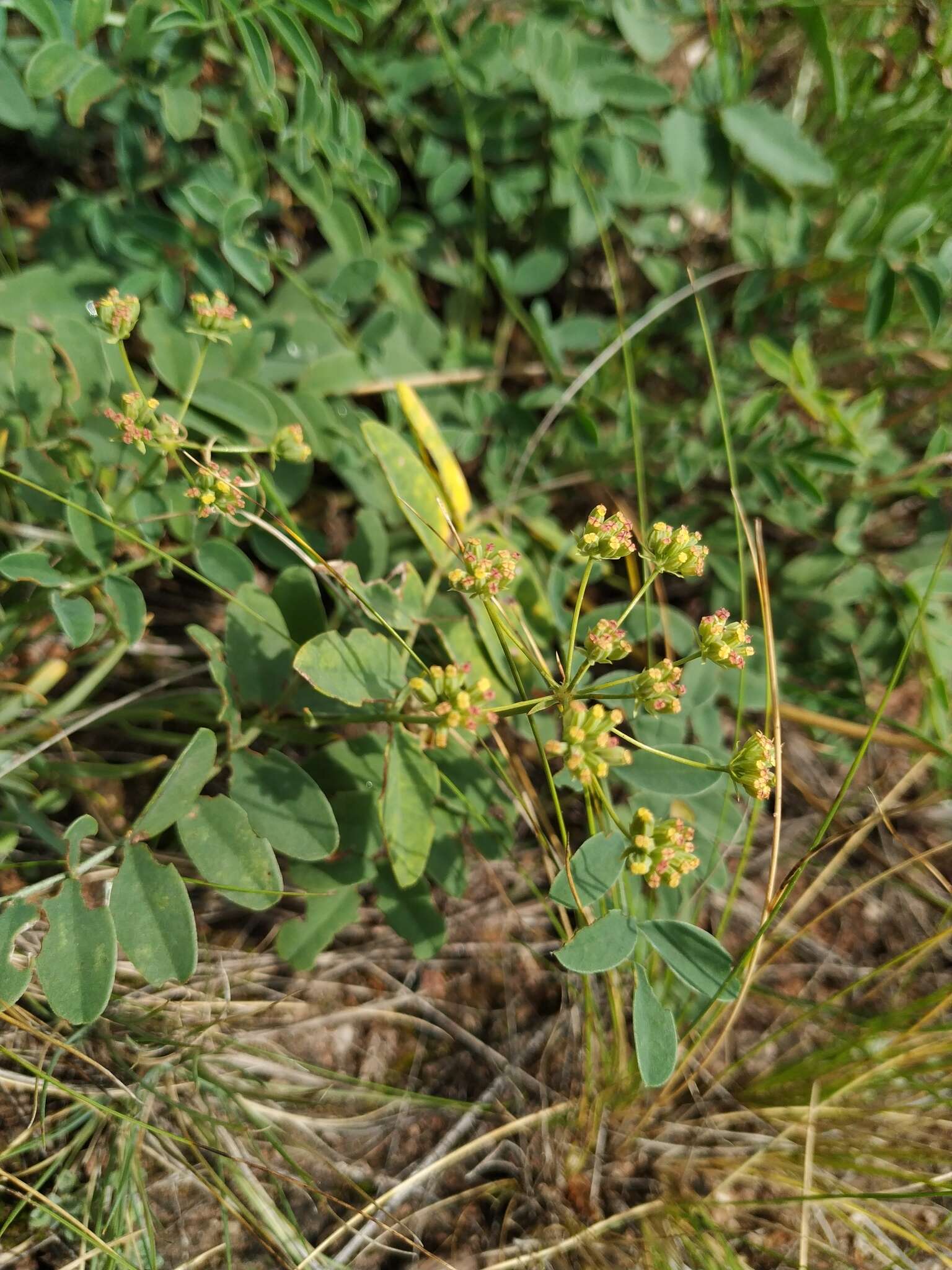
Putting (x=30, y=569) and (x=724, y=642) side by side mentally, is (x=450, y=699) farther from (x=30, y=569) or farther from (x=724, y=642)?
(x=30, y=569)

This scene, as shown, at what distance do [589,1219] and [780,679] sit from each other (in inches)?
52.6

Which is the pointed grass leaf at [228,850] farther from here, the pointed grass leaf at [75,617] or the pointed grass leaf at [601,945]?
the pointed grass leaf at [601,945]

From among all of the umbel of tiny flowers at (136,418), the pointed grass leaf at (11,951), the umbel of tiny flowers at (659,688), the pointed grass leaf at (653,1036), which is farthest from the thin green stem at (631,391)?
the pointed grass leaf at (11,951)

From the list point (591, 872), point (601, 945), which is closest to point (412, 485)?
point (591, 872)

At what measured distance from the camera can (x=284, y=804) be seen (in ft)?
5.33

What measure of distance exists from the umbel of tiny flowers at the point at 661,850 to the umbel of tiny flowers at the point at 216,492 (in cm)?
84

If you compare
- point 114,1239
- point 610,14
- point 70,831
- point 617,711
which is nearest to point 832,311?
point 610,14

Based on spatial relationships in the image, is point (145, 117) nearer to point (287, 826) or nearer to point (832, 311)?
point (287, 826)

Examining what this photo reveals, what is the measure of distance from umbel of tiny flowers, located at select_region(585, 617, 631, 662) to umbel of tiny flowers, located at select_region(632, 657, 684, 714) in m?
0.06

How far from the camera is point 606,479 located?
8.43 feet

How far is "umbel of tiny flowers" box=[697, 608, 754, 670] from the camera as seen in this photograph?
1.48 metres

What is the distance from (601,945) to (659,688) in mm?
419

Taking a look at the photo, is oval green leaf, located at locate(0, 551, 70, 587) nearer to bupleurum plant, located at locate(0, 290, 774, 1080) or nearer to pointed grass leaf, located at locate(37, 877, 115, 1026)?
bupleurum plant, located at locate(0, 290, 774, 1080)

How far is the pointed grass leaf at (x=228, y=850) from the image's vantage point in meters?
1.54
